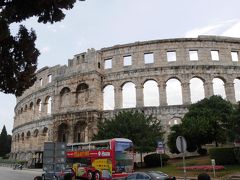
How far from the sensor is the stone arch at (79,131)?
129 ft

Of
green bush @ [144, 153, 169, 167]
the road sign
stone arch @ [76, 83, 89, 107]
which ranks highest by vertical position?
stone arch @ [76, 83, 89, 107]

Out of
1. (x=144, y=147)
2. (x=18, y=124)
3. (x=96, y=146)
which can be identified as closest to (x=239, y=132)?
(x=144, y=147)

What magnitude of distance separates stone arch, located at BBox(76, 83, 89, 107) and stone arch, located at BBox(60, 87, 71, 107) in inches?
66.8

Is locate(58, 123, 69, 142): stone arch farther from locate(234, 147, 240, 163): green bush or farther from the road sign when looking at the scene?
the road sign

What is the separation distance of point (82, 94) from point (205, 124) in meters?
18.9

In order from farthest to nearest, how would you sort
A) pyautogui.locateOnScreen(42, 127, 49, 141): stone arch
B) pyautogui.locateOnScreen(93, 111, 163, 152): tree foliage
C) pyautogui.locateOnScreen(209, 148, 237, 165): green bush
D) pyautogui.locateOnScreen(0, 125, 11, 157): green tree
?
pyautogui.locateOnScreen(0, 125, 11, 157): green tree, pyautogui.locateOnScreen(42, 127, 49, 141): stone arch, pyautogui.locateOnScreen(93, 111, 163, 152): tree foliage, pyautogui.locateOnScreen(209, 148, 237, 165): green bush

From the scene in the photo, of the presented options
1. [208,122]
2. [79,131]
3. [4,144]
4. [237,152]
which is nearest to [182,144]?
[237,152]

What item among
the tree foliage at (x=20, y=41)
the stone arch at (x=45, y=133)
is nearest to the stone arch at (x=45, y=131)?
the stone arch at (x=45, y=133)

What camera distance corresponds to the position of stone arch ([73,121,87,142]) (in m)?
39.3

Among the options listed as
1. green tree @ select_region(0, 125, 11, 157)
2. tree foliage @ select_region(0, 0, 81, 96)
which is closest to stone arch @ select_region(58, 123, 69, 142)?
tree foliage @ select_region(0, 0, 81, 96)

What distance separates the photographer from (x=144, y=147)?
2727 cm

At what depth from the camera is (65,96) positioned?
42594 millimetres

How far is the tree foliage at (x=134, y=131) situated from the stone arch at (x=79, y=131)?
10124 mm

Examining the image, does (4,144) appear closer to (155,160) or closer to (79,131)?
(79,131)
